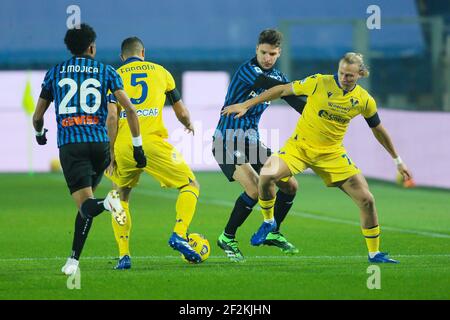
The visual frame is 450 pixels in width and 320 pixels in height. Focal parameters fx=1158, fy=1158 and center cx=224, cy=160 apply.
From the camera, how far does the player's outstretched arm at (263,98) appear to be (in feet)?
36.9

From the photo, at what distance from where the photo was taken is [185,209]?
11086 millimetres

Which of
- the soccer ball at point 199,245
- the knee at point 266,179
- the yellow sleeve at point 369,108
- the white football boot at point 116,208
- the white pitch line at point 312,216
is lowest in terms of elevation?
the white pitch line at point 312,216

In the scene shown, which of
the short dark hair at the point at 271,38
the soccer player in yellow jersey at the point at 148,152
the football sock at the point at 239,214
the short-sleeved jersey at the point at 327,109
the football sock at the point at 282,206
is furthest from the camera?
the football sock at the point at 282,206

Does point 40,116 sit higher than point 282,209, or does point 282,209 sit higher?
point 40,116

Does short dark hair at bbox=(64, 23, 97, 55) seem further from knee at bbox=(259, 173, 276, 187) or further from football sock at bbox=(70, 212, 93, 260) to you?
knee at bbox=(259, 173, 276, 187)

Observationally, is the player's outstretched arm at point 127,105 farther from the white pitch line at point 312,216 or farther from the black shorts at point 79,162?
the white pitch line at point 312,216

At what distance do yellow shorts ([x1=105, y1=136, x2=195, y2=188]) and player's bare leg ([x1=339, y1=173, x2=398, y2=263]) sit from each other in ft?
5.16

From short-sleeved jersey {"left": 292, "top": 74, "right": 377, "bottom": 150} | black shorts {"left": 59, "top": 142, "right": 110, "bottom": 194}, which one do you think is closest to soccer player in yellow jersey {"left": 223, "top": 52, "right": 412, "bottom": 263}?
short-sleeved jersey {"left": 292, "top": 74, "right": 377, "bottom": 150}

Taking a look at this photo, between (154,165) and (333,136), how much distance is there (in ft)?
5.93

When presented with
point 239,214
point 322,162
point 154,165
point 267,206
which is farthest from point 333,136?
point 154,165

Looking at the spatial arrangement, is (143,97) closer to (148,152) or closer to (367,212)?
(148,152)

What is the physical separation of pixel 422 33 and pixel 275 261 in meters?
22.9

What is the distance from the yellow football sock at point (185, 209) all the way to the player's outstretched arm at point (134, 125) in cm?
75

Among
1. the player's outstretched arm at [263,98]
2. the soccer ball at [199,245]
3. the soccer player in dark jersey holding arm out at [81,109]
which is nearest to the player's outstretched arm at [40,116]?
the soccer player in dark jersey holding arm out at [81,109]
